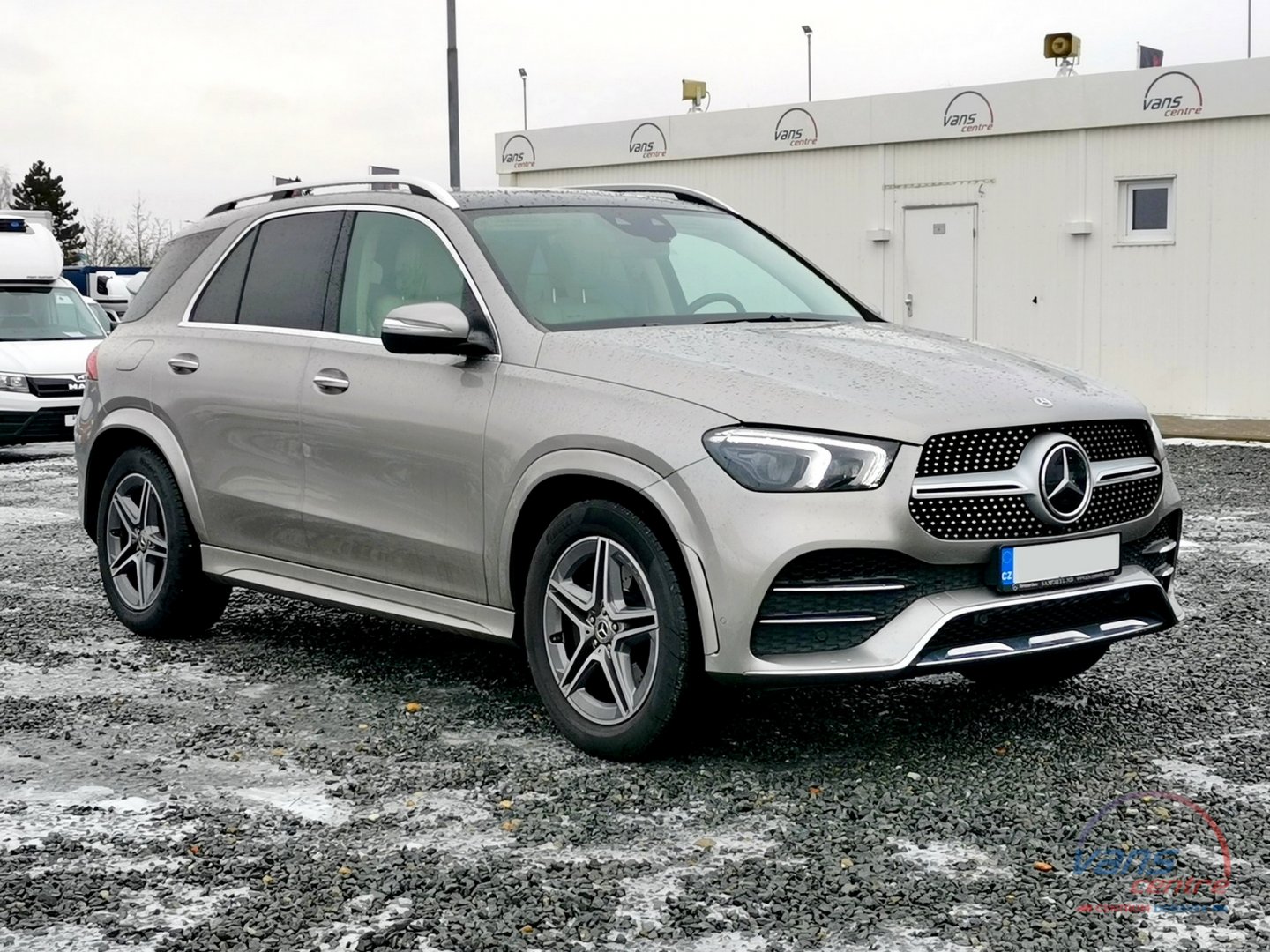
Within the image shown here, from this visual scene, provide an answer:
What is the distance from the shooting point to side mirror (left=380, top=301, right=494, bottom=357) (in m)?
5.05

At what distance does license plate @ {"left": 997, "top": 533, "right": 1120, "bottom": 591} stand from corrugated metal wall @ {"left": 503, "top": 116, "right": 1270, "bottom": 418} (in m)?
13.2

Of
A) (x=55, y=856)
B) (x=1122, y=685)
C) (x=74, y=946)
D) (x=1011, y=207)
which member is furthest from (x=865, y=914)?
(x=1011, y=207)

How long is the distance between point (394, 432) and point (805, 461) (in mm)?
1643

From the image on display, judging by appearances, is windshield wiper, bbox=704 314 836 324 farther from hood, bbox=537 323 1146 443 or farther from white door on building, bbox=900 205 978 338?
white door on building, bbox=900 205 978 338

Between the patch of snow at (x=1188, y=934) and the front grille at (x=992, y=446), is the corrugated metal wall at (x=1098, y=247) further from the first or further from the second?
the patch of snow at (x=1188, y=934)

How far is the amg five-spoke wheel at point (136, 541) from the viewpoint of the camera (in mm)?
6629

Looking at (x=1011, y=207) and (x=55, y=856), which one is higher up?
(x=1011, y=207)

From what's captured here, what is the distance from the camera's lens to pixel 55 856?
4.05 metres

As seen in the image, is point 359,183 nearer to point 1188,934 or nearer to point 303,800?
point 303,800

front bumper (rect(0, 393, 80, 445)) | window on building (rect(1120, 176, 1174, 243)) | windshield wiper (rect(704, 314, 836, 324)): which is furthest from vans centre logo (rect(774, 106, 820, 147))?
windshield wiper (rect(704, 314, 836, 324))

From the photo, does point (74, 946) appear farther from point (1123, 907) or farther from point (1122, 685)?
point (1122, 685)

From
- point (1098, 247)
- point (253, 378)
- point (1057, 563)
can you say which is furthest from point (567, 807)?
point (1098, 247)

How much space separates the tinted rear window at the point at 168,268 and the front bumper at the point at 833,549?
317 centimetres

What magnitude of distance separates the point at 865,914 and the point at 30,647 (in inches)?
171
